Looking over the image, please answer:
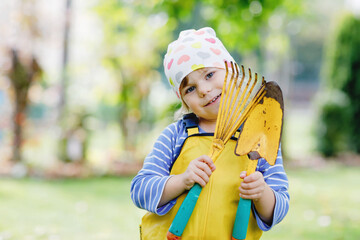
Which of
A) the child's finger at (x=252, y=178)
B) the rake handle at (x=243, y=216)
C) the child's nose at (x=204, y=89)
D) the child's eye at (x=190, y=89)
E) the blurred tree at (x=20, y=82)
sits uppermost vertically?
the blurred tree at (x=20, y=82)

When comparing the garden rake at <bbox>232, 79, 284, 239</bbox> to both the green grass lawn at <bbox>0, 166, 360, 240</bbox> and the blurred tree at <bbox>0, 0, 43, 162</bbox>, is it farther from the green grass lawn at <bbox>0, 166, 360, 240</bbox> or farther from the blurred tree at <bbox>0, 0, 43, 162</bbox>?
the blurred tree at <bbox>0, 0, 43, 162</bbox>

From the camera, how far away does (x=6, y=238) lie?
334 cm

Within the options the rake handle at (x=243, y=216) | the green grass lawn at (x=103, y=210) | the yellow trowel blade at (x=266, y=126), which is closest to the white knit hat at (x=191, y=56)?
the yellow trowel blade at (x=266, y=126)

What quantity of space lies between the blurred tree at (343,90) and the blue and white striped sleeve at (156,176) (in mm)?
8108

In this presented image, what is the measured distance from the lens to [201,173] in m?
1.35

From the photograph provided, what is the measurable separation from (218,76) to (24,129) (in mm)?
6116

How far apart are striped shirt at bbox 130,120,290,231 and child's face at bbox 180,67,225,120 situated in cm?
11

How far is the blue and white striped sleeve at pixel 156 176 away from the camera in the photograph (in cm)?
146

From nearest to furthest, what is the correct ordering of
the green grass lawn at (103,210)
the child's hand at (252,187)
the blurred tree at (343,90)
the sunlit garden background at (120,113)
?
1. the child's hand at (252,187)
2. the green grass lawn at (103,210)
3. the sunlit garden background at (120,113)
4. the blurred tree at (343,90)

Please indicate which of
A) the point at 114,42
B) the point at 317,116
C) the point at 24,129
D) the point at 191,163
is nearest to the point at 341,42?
the point at 317,116

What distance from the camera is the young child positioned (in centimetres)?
142

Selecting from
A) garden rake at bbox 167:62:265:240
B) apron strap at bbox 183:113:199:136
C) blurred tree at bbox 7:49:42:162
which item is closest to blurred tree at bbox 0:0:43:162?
blurred tree at bbox 7:49:42:162

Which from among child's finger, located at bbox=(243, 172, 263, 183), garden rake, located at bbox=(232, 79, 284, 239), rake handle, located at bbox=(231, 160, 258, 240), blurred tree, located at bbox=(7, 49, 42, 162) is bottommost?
rake handle, located at bbox=(231, 160, 258, 240)

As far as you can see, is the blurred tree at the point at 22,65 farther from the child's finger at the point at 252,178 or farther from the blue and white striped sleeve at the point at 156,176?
the child's finger at the point at 252,178
